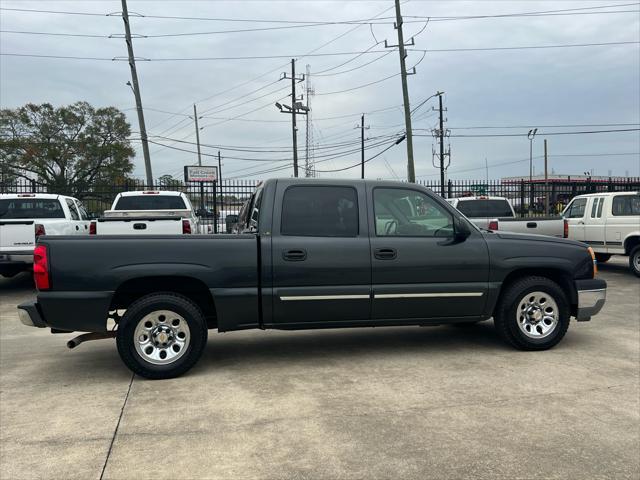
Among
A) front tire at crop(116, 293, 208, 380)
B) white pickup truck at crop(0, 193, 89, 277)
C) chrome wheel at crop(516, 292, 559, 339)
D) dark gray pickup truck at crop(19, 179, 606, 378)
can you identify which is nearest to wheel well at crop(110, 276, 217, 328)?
dark gray pickup truck at crop(19, 179, 606, 378)

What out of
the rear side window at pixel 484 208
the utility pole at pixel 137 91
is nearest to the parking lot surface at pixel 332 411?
the rear side window at pixel 484 208

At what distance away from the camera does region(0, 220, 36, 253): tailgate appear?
935 cm

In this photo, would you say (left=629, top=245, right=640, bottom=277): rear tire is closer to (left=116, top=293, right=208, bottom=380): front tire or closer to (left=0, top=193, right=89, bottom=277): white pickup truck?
(left=116, top=293, right=208, bottom=380): front tire

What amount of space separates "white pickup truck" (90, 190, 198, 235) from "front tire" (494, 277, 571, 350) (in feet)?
18.0

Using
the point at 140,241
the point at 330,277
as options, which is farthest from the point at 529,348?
the point at 140,241

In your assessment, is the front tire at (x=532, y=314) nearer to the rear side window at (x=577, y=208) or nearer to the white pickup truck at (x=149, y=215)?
the white pickup truck at (x=149, y=215)

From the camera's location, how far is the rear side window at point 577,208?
12.5m

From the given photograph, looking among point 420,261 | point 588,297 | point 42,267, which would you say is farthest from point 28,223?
point 588,297

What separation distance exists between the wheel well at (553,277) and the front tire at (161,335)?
126 inches

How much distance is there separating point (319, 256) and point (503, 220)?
6.89m

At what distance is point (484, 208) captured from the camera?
1345cm

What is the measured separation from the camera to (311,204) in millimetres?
5219

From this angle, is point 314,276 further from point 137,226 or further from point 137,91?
point 137,91

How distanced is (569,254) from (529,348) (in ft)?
3.65
